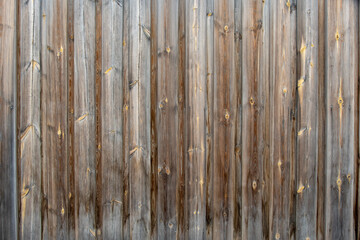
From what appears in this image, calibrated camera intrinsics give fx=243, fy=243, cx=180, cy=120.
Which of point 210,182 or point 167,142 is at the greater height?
point 167,142

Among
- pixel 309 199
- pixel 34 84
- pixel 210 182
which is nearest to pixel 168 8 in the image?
pixel 34 84

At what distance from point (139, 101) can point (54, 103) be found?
52 cm

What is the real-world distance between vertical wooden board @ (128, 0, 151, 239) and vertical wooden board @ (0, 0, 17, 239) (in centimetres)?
71

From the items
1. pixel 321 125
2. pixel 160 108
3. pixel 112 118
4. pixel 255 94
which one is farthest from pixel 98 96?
pixel 321 125

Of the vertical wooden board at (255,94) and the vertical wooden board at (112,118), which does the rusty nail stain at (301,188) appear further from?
the vertical wooden board at (112,118)

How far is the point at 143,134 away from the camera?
1.47 meters

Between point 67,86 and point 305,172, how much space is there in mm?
1546

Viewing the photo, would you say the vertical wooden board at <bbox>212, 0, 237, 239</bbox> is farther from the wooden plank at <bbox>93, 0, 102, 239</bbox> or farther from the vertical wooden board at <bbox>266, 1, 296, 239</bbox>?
the wooden plank at <bbox>93, 0, 102, 239</bbox>

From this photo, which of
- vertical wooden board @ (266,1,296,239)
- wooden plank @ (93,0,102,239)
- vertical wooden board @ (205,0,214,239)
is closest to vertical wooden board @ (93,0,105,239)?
wooden plank @ (93,0,102,239)

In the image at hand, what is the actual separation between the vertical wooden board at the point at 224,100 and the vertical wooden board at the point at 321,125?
536 millimetres

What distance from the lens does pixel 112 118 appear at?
147cm

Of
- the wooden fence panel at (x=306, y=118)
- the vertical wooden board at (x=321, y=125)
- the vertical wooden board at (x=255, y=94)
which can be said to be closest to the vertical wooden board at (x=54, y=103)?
the vertical wooden board at (x=255, y=94)

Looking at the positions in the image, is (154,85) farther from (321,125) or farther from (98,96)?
(321,125)

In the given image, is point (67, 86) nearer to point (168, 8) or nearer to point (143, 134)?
point (143, 134)
